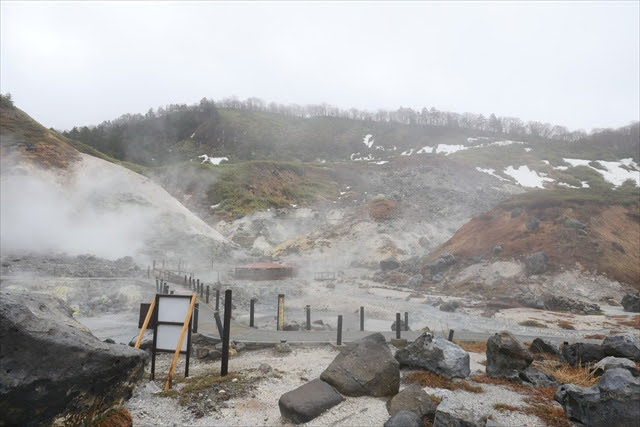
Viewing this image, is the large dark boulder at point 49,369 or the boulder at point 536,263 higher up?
the large dark boulder at point 49,369

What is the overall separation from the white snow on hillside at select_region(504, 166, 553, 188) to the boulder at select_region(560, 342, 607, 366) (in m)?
74.7

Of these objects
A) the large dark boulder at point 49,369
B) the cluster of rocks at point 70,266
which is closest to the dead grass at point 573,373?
the large dark boulder at point 49,369

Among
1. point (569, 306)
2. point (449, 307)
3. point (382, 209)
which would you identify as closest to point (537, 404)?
point (449, 307)

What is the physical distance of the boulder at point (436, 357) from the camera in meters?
9.82

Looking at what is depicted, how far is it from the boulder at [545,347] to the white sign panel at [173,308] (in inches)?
433

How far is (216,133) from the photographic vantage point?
119750mm

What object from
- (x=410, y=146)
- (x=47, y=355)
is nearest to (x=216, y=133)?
(x=410, y=146)

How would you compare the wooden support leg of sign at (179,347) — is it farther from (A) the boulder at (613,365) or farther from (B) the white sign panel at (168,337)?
(A) the boulder at (613,365)

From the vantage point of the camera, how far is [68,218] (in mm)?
39719

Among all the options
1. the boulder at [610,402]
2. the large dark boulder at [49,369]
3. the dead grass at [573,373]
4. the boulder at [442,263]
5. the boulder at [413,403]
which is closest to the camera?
the large dark boulder at [49,369]

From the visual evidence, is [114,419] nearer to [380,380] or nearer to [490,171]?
[380,380]

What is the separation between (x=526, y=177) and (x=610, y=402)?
281ft

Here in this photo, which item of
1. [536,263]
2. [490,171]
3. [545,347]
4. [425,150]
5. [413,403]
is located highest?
[425,150]

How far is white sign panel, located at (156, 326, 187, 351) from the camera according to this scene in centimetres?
866
